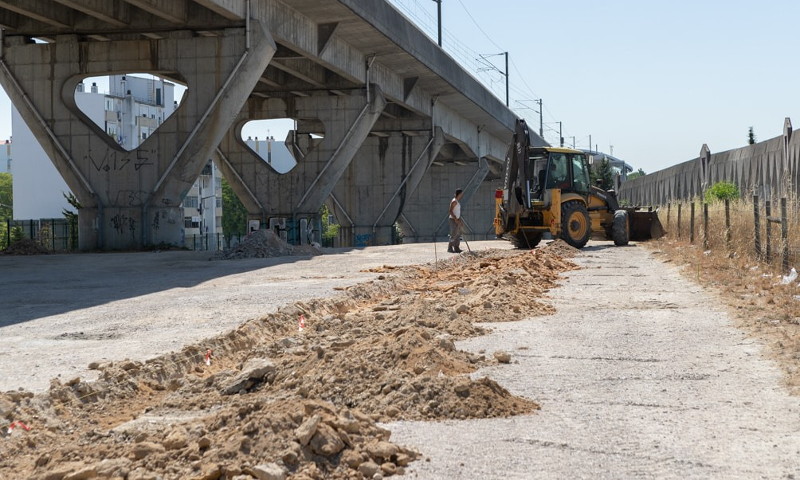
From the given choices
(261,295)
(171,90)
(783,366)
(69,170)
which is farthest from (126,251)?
→ (171,90)

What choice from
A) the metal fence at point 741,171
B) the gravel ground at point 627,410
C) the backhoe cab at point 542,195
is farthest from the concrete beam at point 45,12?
the gravel ground at point 627,410

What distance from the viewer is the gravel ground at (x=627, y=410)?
5430 millimetres

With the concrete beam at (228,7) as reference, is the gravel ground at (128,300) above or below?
below

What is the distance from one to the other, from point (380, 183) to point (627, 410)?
48.2m

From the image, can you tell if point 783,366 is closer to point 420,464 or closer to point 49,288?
point 420,464

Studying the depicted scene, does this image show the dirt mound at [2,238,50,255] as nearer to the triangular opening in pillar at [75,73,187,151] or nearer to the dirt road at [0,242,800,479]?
the dirt road at [0,242,800,479]

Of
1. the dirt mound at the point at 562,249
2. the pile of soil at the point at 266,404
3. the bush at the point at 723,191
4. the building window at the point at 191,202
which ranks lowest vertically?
the pile of soil at the point at 266,404

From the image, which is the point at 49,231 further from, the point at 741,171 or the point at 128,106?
the point at 128,106

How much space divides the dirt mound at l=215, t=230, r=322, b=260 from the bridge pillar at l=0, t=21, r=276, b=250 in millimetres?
3510

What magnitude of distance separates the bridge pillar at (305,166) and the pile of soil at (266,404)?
30325 mm

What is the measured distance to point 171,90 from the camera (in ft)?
417

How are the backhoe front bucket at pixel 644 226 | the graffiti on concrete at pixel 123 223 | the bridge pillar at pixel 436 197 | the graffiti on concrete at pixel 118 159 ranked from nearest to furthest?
the graffiti on concrete at pixel 118 159
the graffiti on concrete at pixel 123 223
the backhoe front bucket at pixel 644 226
the bridge pillar at pixel 436 197

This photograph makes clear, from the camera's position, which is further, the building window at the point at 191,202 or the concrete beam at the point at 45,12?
the building window at the point at 191,202

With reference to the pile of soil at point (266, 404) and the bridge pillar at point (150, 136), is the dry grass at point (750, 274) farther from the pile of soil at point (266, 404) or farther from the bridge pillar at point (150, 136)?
the bridge pillar at point (150, 136)
